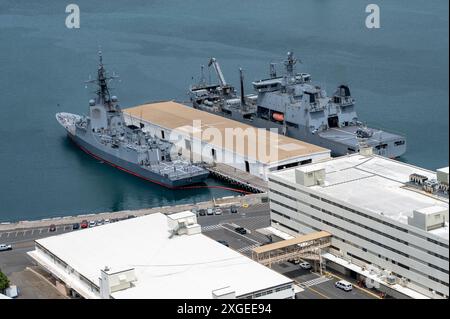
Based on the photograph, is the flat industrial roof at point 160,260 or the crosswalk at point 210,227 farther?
the crosswalk at point 210,227

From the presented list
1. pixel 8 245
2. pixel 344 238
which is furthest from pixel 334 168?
pixel 8 245

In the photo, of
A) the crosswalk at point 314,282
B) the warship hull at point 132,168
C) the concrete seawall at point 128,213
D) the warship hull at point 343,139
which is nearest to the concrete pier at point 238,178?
the warship hull at point 132,168

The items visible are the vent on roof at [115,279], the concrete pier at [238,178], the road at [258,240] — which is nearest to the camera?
the vent on roof at [115,279]

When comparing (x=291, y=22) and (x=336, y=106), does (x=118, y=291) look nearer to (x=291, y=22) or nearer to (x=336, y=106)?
(x=336, y=106)

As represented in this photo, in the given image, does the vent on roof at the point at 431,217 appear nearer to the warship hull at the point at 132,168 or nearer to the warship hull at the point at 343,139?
the warship hull at the point at 343,139

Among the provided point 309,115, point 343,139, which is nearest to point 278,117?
point 309,115

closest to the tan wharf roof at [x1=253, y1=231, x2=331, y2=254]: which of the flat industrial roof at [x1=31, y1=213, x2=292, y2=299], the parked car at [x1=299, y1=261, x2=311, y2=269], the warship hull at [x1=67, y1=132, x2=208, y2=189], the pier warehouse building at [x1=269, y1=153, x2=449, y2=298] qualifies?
the pier warehouse building at [x1=269, y1=153, x2=449, y2=298]

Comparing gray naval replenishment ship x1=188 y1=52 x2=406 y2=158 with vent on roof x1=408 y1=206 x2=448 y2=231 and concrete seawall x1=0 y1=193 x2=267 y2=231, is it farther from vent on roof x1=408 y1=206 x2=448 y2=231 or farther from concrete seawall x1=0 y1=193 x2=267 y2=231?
vent on roof x1=408 y1=206 x2=448 y2=231
